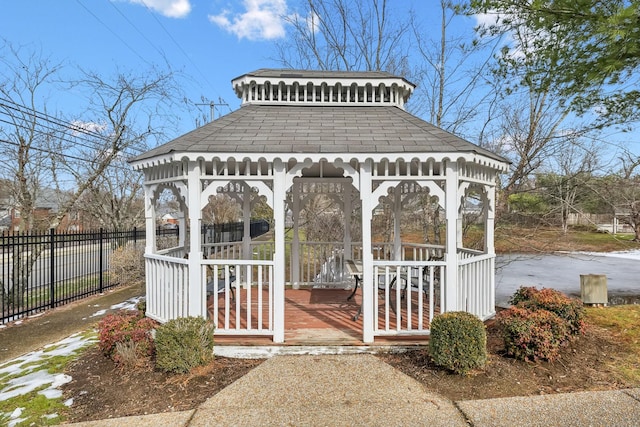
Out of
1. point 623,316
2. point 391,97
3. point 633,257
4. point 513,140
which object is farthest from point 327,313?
point 633,257

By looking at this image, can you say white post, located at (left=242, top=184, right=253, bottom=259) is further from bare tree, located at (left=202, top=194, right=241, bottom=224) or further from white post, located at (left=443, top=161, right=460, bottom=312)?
bare tree, located at (left=202, top=194, right=241, bottom=224)

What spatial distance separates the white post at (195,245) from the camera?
471 cm

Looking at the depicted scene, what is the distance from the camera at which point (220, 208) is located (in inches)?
909

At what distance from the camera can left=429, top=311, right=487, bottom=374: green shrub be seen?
153 inches

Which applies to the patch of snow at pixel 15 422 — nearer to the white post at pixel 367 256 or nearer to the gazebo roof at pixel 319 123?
the gazebo roof at pixel 319 123

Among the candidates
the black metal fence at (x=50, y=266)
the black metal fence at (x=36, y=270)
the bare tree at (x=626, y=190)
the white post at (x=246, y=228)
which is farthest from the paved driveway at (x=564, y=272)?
the black metal fence at (x=36, y=270)

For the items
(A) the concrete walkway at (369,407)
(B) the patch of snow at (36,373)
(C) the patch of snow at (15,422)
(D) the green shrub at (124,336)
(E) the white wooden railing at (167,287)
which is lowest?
(B) the patch of snow at (36,373)

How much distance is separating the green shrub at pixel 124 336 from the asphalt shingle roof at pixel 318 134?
7.65ft

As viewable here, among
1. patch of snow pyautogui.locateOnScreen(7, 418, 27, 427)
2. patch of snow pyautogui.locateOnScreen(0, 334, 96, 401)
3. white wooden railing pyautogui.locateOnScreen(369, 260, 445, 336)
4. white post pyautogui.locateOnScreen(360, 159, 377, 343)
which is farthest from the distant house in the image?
white wooden railing pyautogui.locateOnScreen(369, 260, 445, 336)

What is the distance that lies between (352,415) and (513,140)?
9571 millimetres

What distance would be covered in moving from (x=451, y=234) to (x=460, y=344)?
4.93ft

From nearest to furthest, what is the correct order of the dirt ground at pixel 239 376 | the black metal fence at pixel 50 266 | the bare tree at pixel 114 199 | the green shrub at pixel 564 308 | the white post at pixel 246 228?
the dirt ground at pixel 239 376 < the green shrub at pixel 564 308 < the black metal fence at pixel 50 266 < the white post at pixel 246 228 < the bare tree at pixel 114 199

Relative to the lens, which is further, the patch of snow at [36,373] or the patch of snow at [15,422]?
the patch of snow at [36,373]

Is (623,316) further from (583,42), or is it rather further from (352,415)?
(352,415)
